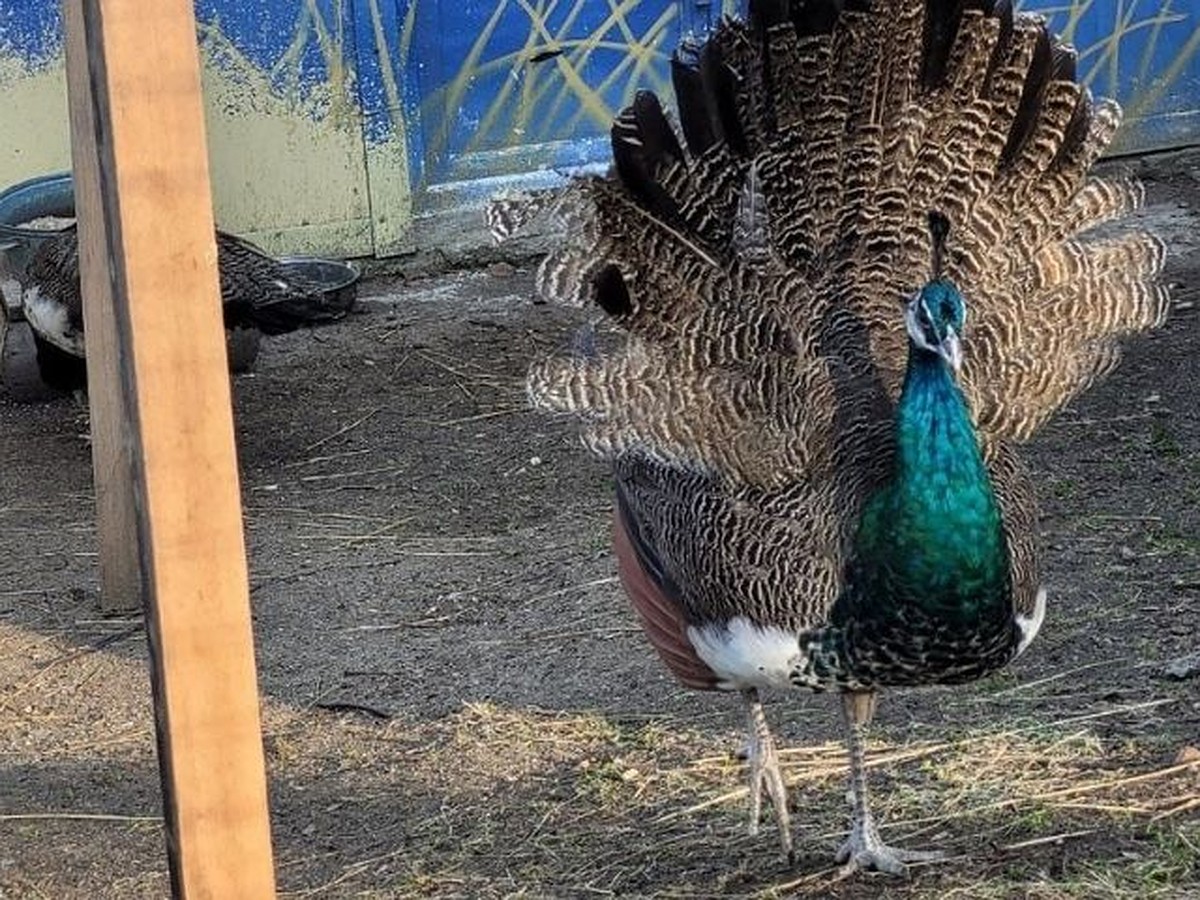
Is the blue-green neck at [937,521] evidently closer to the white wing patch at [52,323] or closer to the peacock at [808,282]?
the peacock at [808,282]

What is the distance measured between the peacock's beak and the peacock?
0.89 feet

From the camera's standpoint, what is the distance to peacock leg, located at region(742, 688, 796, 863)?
178 inches

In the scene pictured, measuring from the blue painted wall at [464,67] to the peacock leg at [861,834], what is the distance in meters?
5.36

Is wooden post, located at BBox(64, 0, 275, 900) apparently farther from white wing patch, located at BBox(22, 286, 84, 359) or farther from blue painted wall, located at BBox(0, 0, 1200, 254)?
blue painted wall, located at BBox(0, 0, 1200, 254)

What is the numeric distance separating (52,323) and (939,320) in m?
5.10

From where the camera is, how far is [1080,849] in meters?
4.33

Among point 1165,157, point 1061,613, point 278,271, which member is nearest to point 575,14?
point 278,271

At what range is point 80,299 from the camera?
7914mm

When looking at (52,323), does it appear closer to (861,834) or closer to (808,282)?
(808,282)

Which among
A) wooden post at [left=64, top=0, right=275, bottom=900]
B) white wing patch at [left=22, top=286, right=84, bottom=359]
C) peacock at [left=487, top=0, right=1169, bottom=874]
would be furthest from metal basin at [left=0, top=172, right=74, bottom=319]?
wooden post at [left=64, top=0, right=275, bottom=900]

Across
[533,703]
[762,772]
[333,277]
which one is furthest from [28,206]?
[762,772]

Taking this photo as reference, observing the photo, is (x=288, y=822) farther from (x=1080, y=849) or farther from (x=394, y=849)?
(x=1080, y=849)

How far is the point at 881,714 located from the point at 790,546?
111 cm

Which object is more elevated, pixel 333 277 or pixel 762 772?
pixel 762 772
